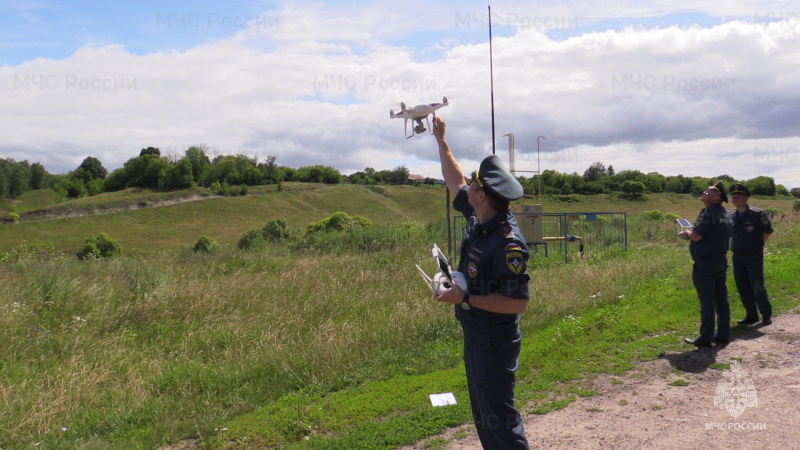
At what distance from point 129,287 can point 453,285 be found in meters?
9.01

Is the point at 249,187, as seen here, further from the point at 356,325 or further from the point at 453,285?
the point at 453,285

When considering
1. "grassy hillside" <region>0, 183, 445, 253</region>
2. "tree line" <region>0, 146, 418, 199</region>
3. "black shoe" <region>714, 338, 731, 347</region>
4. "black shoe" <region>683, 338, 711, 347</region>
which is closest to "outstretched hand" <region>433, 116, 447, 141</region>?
"black shoe" <region>683, 338, 711, 347</region>

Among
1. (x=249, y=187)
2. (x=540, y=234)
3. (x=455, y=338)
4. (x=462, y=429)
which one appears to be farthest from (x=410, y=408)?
(x=249, y=187)

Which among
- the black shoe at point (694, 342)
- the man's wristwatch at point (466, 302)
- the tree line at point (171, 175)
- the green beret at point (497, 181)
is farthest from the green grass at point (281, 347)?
the tree line at point (171, 175)

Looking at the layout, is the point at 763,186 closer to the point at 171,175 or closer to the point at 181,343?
the point at 181,343

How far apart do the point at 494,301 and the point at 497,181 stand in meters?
0.71

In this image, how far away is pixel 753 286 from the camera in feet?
28.0

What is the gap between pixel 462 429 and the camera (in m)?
5.19

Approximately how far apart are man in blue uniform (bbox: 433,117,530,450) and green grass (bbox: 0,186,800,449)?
1.67 metres

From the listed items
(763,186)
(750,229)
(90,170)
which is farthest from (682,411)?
(90,170)

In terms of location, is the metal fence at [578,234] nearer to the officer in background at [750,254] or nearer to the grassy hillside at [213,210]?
the officer in background at [750,254]

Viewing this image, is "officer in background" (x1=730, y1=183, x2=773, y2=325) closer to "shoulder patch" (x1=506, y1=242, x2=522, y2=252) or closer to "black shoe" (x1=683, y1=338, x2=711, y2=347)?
"black shoe" (x1=683, y1=338, x2=711, y2=347)

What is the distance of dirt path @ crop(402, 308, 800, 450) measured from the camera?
4.81m

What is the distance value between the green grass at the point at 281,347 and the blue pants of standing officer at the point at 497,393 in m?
1.59
